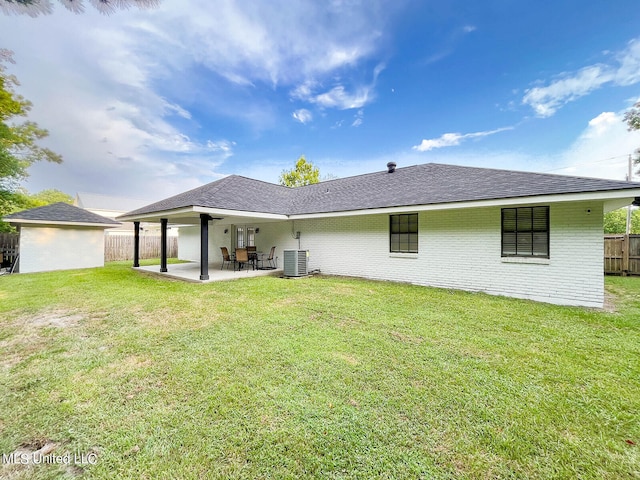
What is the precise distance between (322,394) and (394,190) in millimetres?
8467

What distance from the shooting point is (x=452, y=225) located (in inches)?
310

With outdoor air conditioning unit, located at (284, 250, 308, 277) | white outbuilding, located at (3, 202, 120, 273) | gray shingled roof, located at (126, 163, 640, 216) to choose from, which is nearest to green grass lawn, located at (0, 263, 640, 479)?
gray shingled roof, located at (126, 163, 640, 216)

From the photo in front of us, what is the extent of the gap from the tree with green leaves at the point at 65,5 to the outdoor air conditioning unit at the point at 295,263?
8.17 m

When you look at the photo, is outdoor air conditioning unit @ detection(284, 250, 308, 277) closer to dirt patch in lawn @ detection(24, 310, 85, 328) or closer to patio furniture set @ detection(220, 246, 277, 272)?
patio furniture set @ detection(220, 246, 277, 272)

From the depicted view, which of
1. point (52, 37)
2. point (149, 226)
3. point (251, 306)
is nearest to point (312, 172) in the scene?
point (149, 226)

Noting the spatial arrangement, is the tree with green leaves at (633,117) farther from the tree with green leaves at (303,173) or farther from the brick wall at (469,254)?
the tree with green leaves at (303,173)

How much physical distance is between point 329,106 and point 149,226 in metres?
20.5

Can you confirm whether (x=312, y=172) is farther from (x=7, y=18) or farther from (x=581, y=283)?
(x=7, y=18)

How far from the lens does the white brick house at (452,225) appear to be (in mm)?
6020

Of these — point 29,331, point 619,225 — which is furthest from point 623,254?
point 29,331

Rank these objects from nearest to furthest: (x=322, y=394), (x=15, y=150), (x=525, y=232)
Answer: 1. (x=322, y=394)
2. (x=525, y=232)
3. (x=15, y=150)

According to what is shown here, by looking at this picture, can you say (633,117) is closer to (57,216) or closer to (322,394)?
(322,394)

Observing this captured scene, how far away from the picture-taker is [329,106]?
15867 mm

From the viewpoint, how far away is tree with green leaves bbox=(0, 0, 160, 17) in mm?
1712
